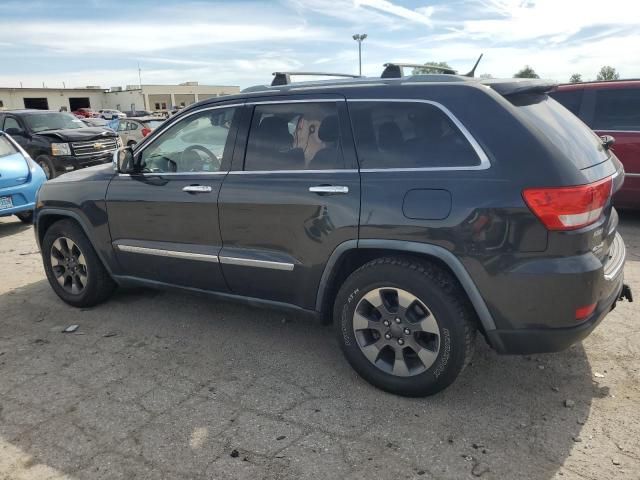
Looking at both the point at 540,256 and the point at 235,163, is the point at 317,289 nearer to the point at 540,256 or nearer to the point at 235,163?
the point at 235,163

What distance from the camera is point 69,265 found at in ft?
15.5

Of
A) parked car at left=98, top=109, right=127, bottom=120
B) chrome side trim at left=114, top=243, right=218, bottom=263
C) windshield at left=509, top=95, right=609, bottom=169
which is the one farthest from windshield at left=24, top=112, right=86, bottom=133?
parked car at left=98, top=109, right=127, bottom=120

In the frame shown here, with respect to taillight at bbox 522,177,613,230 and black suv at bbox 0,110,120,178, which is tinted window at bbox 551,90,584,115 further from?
black suv at bbox 0,110,120,178

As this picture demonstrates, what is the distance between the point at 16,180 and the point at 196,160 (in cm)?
522

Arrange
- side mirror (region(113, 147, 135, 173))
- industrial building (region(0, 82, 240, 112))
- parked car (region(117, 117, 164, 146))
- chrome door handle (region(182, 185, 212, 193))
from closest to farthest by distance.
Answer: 1. chrome door handle (region(182, 185, 212, 193))
2. side mirror (region(113, 147, 135, 173))
3. parked car (region(117, 117, 164, 146))
4. industrial building (region(0, 82, 240, 112))

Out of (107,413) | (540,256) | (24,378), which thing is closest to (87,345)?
(24,378)

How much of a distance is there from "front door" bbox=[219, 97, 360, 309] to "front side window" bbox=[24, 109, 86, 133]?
1067cm

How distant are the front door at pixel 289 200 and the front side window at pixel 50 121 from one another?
10.7 meters

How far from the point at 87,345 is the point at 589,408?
3.46 metres

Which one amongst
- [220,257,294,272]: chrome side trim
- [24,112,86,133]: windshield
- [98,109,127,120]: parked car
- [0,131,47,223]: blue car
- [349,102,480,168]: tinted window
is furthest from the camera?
[98,109,127,120]: parked car

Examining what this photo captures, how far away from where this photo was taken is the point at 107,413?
308 centimetres

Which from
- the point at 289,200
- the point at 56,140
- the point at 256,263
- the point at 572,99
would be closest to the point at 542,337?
the point at 289,200

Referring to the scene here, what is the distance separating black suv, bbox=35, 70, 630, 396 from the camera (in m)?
2.68

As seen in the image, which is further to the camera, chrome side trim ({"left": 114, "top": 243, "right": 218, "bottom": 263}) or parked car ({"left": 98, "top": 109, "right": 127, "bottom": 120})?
parked car ({"left": 98, "top": 109, "right": 127, "bottom": 120})
